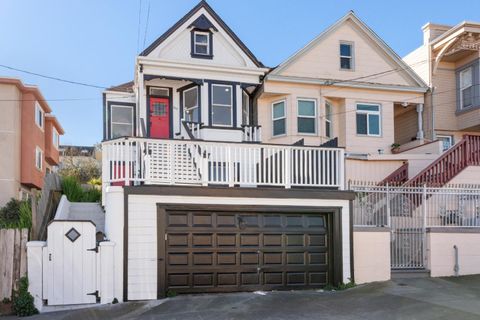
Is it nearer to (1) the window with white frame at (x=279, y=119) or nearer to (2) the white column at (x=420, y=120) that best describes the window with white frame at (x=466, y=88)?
(2) the white column at (x=420, y=120)

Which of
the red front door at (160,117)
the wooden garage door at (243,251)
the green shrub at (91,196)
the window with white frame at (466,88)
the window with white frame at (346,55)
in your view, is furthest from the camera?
the window with white frame at (466,88)

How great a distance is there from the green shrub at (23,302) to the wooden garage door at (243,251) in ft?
8.74

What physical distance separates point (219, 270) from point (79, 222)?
3.37m

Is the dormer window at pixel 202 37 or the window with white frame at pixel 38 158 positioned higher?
the dormer window at pixel 202 37

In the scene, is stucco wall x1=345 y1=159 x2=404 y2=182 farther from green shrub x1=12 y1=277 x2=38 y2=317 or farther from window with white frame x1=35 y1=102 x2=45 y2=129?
window with white frame x1=35 y1=102 x2=45 y2=129

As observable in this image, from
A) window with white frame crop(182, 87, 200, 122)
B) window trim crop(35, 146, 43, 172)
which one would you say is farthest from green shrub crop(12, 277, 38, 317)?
window trim crop(35, 146, 43, 172)

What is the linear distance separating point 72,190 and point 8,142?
12.3m

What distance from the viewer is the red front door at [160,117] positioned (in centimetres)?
1844

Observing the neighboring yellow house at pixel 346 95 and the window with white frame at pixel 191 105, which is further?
the neighboring yellow house at pixel 346 95

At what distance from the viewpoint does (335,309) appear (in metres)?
10.1

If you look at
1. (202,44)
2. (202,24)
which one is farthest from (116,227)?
(202,24)

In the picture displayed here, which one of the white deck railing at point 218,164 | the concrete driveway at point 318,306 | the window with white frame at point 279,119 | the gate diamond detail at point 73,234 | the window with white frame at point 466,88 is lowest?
the concrete driveway at point 318,306

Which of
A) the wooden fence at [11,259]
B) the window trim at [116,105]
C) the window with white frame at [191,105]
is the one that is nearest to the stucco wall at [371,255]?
the wooden fence at [11,259]

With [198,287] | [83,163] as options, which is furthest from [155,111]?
[83,163]
